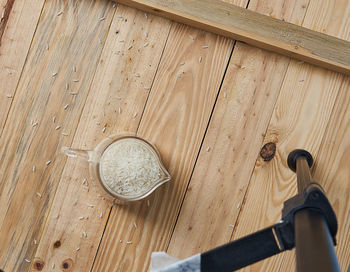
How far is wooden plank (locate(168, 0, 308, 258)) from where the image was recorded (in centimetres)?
103

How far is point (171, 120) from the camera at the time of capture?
1.03 metres

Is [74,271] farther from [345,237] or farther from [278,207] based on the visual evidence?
[345,237]

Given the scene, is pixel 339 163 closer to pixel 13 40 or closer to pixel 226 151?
pixel 226 151

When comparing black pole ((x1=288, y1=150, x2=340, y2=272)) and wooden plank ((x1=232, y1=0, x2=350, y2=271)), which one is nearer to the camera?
black pole ((x1=288, y1=150, x2=340, y2=272))

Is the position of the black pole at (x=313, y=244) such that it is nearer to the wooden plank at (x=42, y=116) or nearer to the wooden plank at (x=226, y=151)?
the wooden plank at (x=226, y=151)

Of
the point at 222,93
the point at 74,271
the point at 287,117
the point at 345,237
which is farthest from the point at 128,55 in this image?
the point at 345,237

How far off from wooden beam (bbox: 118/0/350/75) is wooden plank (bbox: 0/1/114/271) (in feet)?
0.46

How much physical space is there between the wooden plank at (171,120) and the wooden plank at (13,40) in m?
0.29

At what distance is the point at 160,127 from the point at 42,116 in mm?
261

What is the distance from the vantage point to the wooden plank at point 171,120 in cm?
102

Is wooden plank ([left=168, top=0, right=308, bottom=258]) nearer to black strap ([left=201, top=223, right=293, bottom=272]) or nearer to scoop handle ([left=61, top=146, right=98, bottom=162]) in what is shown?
scoop handle ([left=61, top=146, right=98, bottom=162])

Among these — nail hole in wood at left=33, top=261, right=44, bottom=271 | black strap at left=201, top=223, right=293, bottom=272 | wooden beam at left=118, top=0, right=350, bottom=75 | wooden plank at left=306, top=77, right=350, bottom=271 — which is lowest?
nail hole in wood at left=33, top=261, right=44, bottom=271

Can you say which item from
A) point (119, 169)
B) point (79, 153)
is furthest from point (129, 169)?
point (79, 153)

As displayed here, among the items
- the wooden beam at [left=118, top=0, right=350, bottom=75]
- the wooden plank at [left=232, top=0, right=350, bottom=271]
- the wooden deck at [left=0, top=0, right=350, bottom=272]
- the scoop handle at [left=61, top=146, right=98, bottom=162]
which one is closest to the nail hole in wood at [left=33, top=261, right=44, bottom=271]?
the wooden deck at [left=0, top=0, right=350, bottom=272]
